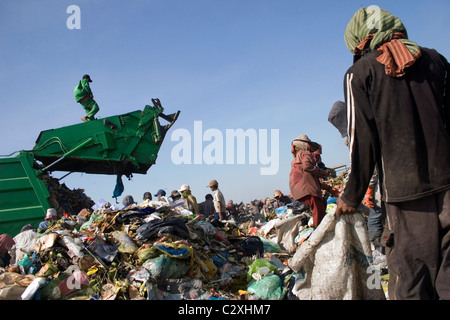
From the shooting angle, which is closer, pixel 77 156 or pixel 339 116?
pixel 339 116

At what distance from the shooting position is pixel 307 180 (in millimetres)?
4719

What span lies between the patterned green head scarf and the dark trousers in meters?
0.75

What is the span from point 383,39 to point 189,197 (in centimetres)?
576

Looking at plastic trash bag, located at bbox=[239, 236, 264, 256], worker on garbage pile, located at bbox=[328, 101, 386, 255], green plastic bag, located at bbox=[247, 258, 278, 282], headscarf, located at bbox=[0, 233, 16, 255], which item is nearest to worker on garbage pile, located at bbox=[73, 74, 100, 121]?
headscarf, located at bbox=[0, 233, 16, 255]

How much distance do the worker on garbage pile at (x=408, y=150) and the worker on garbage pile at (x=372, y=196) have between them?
4.81 feet

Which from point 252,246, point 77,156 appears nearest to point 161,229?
point 252,246

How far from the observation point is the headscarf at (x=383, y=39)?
1.71 metres

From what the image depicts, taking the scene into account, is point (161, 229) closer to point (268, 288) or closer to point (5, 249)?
point (268, 288)

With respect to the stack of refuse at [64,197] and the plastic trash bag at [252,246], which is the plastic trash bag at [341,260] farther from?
the stack of refuse at [64,197]

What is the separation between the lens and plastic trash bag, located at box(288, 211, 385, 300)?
2039mm

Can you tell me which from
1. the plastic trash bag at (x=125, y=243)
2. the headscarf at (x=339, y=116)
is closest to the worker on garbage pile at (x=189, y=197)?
the plastic trash bag at (x=125, y=243)
